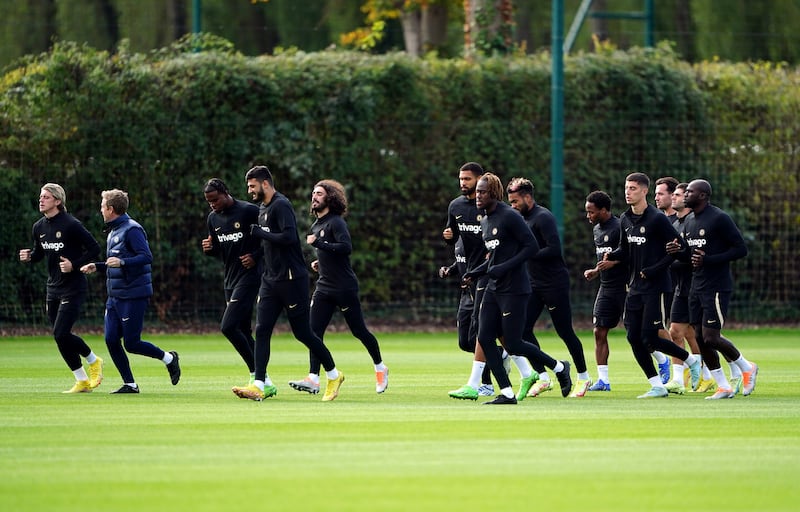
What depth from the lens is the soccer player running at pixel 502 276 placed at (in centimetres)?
1312

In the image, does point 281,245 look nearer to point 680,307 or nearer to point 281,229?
point 281,229

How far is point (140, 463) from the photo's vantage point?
9.44m

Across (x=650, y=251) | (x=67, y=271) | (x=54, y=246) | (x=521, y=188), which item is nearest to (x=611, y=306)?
(x=650, y=251)

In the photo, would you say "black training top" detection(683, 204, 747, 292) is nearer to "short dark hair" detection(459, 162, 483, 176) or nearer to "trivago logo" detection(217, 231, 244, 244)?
"short dark hair" detection(459, 162, 483, 176)

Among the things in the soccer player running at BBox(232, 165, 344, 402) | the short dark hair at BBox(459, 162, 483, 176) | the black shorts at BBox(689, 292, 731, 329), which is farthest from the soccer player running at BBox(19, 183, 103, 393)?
the black shorts at BBox(689, 292, 731, 329)

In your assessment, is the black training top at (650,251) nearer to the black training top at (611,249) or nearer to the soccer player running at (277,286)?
the black training top at (611,249)

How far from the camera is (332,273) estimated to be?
14.4m

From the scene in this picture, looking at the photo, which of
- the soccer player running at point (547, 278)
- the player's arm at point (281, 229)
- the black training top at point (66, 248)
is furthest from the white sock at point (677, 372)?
the black training top at point (66, 248)

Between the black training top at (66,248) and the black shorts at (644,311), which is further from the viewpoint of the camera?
the black training top at (66,248)

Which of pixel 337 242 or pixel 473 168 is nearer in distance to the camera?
pixel 337 242

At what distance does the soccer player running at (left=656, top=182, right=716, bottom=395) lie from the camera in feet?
49.4

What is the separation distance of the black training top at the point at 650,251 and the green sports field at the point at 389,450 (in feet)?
3.52

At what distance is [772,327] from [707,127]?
3.67 m

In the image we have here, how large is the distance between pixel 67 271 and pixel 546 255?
4.57m
